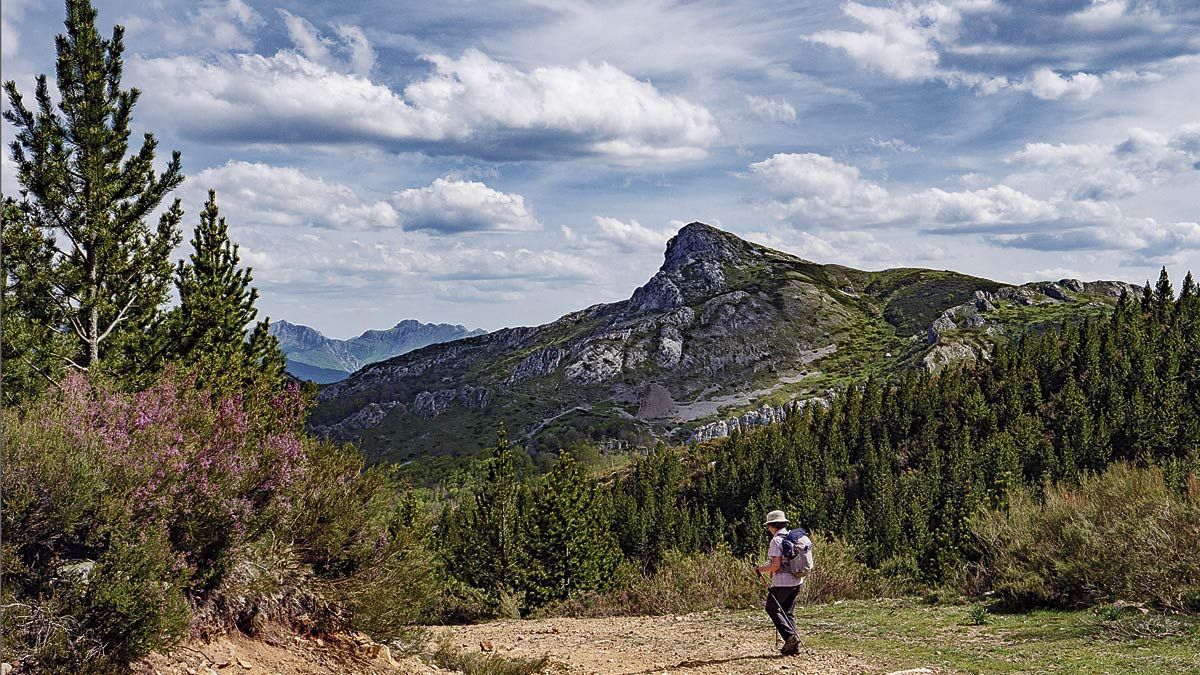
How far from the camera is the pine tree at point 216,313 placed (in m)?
20.5

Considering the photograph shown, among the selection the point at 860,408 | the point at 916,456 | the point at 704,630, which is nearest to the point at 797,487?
the point at 916,456

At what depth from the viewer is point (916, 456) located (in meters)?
98.0

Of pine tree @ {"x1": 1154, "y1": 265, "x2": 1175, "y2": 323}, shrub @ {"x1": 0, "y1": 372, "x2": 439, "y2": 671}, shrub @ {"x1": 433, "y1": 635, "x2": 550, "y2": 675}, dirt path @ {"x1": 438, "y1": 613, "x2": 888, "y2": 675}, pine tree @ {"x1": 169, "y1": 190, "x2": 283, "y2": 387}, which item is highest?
pine tree @ {"x1": 1154, "y1": 265, "x2": 1175, "y2": 323}

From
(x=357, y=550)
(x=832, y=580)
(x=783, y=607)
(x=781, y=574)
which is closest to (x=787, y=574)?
(x=781, y=574)

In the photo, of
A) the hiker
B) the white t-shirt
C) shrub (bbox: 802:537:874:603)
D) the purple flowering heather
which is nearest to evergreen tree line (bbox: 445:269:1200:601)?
shrub (bbox: 802:537:874:603)

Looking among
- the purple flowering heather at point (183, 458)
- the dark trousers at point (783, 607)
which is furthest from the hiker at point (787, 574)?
the purple flowering heather at point (183, 458)

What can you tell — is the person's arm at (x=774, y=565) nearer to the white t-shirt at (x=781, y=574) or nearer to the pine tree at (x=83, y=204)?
the white t-shirt at (x=781, y=574)

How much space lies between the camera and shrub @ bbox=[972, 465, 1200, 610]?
50.6 feet

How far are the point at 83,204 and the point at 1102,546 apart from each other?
23.9 m

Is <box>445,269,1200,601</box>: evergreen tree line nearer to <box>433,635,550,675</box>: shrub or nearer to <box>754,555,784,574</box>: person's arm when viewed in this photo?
<box>754,555,784,574</box>: person's arm

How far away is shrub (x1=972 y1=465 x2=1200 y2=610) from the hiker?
26.4 feet

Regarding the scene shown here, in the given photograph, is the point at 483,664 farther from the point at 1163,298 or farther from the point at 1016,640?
the point at 1163,298

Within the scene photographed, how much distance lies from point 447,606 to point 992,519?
73.1 feet

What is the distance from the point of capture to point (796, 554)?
12188 millimetres
